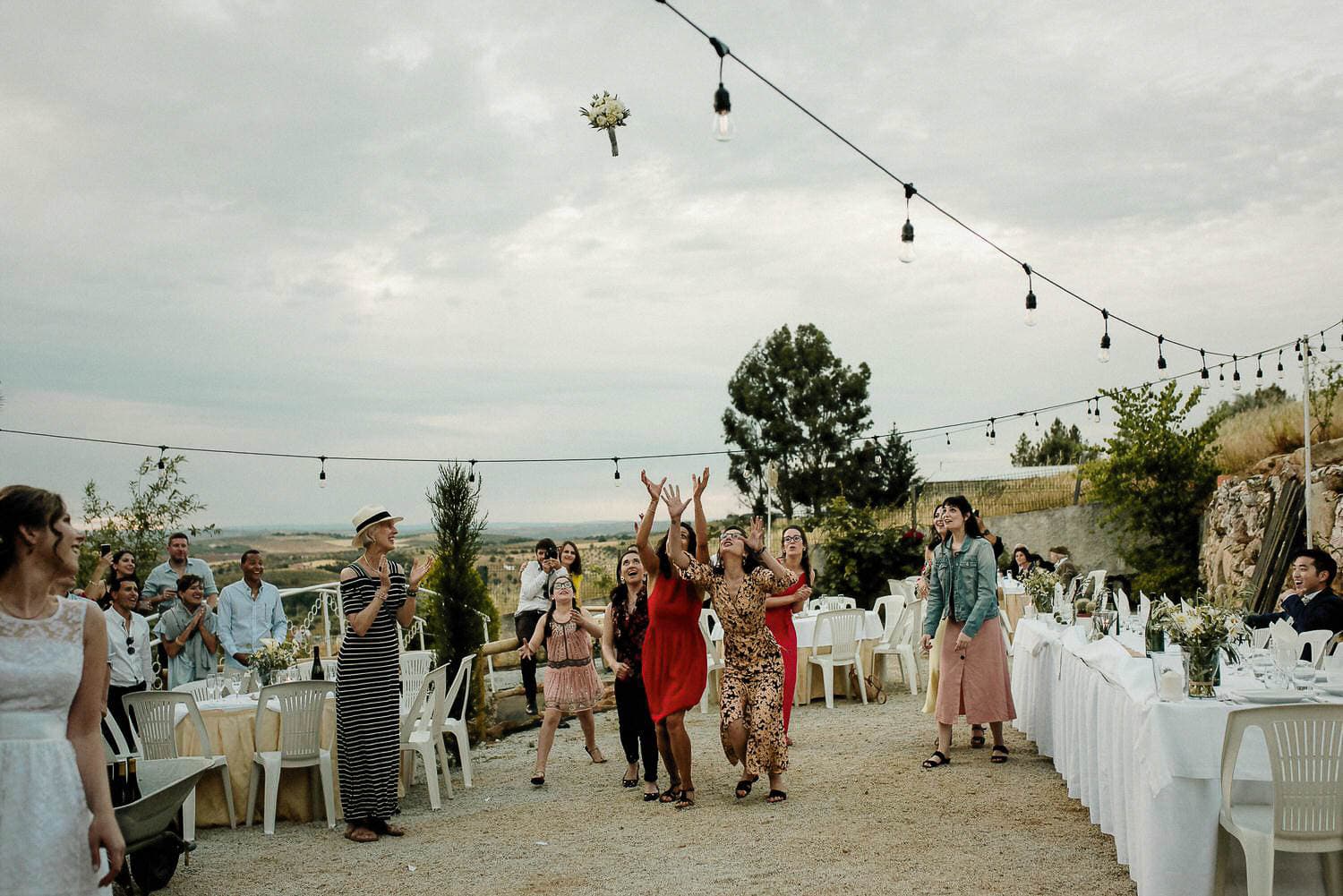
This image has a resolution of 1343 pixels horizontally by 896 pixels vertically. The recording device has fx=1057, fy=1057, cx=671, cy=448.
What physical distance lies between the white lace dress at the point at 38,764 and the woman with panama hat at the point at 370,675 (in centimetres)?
330

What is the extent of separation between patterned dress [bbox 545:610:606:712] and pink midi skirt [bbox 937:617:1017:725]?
2.59 metres

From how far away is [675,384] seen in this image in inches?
763

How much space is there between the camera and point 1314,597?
20.6ft

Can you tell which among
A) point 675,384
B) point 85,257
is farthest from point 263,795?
point 675,384

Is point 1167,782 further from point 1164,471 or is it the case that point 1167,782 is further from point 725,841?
point 1164,471

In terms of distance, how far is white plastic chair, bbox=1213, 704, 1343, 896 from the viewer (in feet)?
12.0

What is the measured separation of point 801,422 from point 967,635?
30.8 meters

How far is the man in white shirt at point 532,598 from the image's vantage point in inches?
417

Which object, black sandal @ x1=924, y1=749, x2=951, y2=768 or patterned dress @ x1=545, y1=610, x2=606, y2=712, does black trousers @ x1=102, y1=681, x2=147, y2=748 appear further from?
black sandal @ x1=924, y1=749, x2=951, y2=768

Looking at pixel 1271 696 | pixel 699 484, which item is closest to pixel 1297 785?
pixel 1271 696

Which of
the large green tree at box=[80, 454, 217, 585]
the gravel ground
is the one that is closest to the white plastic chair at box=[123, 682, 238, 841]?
the gravel ground

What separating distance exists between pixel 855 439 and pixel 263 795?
31306 mm

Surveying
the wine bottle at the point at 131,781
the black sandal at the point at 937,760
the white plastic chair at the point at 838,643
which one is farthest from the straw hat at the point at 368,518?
the white plastic chair at the point at 838,643

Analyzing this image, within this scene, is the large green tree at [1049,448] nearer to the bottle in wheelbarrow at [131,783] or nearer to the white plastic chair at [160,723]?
the white plastic chair at [160,723]
